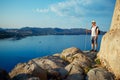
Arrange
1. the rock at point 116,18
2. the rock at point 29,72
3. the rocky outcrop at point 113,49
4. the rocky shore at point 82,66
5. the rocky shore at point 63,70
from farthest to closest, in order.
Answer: the rock at point 116,18 < the rocky outcrop at point 113,49 < the rocky shore at point 82,66 < the rocky shore at point 63,70 < the rock at point 29,72

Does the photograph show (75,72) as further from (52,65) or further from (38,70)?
(38,70)

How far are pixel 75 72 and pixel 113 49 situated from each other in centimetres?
410

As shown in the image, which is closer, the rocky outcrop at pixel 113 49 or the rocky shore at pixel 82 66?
the rocky shore at pixel 82 66

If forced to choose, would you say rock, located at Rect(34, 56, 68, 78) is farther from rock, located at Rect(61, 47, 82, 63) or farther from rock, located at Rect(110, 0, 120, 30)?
rock, located at Rect(110, 0, 120, 30)

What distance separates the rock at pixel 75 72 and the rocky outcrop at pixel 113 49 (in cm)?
282

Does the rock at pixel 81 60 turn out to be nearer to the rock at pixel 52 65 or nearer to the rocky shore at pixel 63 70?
the rocky shore at pixel 63 70

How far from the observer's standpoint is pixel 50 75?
17.7 m

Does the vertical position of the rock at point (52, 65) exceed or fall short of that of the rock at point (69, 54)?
it falls short

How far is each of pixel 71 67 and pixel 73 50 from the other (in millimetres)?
4998

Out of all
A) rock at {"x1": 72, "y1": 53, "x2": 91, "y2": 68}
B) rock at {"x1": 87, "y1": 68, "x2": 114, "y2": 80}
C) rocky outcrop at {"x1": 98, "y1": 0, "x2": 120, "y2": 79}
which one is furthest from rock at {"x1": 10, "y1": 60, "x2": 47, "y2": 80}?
rocky outcrop at {"x1": 98, "y1": 0, "x2": 120, "y2": 79}

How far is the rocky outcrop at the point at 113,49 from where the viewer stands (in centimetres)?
1822

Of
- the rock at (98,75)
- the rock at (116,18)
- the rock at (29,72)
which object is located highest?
the rock at (116,18)

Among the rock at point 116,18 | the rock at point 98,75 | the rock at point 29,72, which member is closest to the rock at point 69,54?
the rock at point 98,75

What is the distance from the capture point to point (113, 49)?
62.2ft
